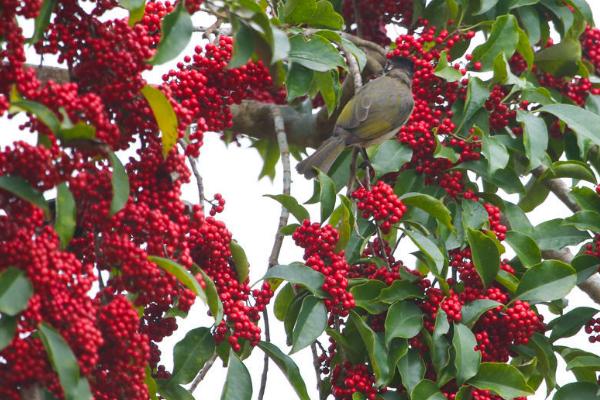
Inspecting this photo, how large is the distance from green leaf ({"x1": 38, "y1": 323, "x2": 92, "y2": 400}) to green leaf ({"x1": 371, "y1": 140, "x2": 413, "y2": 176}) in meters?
2.08

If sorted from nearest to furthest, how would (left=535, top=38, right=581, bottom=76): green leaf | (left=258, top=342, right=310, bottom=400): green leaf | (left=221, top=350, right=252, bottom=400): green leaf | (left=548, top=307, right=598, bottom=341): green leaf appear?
(left=221, top=350, right=252, bottom=400): green leaf < (left=258, top=342, right=310, bottom=400): green leaf < (left=548, top=307, right=598, bottom=341): green leaf < (left=535, top=38, right=581, bottom=76): green leaf

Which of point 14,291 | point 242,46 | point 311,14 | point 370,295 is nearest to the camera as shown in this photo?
point 14,291

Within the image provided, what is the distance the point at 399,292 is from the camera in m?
3.71

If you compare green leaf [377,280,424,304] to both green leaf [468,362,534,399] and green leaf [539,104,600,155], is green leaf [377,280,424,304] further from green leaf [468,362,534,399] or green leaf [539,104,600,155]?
green leaf [539,104,600,155]

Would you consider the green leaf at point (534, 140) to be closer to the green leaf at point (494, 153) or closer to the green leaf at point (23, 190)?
the green leaf at point (494, 153)

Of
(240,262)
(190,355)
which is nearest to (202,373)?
(190,355)

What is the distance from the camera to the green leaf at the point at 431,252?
368cm

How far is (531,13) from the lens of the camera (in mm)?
4996

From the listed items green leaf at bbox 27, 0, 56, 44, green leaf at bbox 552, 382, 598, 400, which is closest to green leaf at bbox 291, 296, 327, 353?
green leaf at bbox 552, 382, 598, 400

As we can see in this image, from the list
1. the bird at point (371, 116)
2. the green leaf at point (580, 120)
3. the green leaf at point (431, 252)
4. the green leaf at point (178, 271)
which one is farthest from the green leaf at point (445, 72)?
the green leaf at point (178, 271)

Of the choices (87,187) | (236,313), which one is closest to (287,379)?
(236,313)

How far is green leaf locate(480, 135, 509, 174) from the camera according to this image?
4053 millimetres

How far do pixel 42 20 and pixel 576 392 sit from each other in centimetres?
239

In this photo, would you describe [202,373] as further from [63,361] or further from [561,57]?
[561,57]
